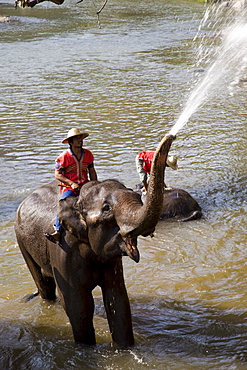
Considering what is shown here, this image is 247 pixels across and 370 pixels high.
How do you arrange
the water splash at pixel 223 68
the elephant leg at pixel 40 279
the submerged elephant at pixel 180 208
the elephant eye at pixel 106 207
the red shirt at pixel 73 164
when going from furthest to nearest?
the water splash at pixel 223 68 < the submerged elephant at pixel 180 208 < the elephant leg at pixel 40 279 < the red shirt at pixel 73 164 < the elephant eye at pixel 106 207

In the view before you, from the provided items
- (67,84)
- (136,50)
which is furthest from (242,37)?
(67,84)

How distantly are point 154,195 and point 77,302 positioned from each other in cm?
143

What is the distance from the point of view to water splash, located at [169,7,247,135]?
13.4 m

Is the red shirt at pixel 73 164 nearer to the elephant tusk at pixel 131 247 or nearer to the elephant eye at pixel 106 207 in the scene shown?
the elephant eye at pixel 106 207

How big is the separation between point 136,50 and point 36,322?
15.4 metres

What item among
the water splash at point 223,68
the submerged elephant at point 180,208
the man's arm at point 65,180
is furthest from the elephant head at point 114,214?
the water splash at point 223,68

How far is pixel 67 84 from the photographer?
14328mm

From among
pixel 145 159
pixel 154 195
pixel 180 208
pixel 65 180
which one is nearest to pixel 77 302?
pixel 65 180

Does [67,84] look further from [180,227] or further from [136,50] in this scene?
[180,227]

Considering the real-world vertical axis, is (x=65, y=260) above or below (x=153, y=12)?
below

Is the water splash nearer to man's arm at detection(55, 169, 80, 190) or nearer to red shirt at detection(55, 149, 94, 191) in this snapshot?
red shirt at detection(55, 149, 94, 191)

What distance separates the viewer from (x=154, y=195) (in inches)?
116

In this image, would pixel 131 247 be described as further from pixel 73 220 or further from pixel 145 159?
pixel 145 159

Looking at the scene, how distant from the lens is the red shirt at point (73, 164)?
433 cm
